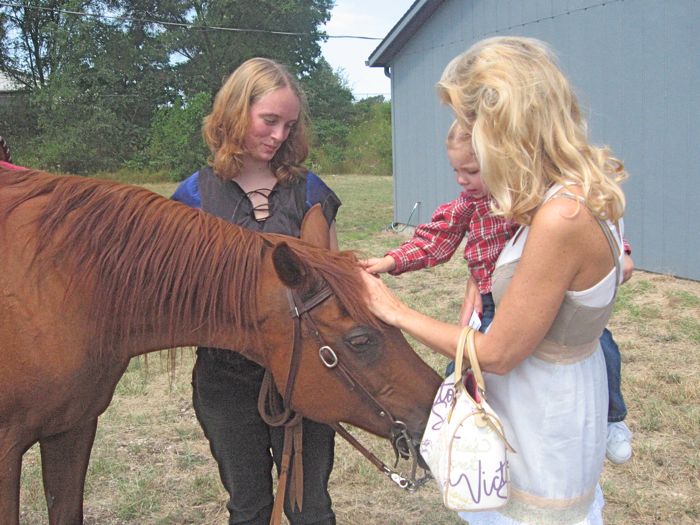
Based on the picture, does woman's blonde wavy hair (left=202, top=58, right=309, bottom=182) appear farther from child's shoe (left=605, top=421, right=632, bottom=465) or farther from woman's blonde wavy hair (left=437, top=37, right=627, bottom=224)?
child's shoe (left=605, top=421, right=632, bottom=465)

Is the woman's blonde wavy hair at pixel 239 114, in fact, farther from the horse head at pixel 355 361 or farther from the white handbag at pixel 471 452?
the white handbag at pixel 471 452

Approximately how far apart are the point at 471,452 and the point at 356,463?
2.13 metres

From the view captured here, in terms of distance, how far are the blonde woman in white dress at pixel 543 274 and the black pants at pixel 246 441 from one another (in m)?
0.75

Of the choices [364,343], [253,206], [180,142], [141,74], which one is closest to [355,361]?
[364,343]

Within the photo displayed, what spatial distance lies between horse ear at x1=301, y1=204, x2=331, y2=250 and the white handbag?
2.44ft

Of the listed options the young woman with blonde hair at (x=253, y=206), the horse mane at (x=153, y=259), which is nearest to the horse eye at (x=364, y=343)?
the horse mane at (x=153, y=259)

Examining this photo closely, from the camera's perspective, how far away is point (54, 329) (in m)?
1.85

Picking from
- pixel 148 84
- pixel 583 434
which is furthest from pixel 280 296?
pixel 148 84

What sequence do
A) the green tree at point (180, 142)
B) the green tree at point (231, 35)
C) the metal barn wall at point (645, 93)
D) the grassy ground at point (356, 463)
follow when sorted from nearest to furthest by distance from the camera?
the grassy ground at point (356, 463), the metal barn wall at point (645, 93), the green tree at point (180, 142), the green tree at point (231, 35)

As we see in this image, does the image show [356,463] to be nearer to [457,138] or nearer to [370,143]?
[457,138]

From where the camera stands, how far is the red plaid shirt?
1938 millimetres

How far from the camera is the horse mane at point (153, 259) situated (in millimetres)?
1896

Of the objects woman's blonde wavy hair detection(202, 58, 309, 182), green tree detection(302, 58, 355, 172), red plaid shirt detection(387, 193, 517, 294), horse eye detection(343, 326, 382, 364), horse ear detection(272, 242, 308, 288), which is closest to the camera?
horse ear detection(272, 242, 308, 288)

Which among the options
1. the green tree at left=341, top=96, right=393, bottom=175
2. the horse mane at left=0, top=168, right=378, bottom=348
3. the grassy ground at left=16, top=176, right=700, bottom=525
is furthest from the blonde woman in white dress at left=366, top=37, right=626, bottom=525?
the green tree at left=341, top=96, right=393, bottom=175
